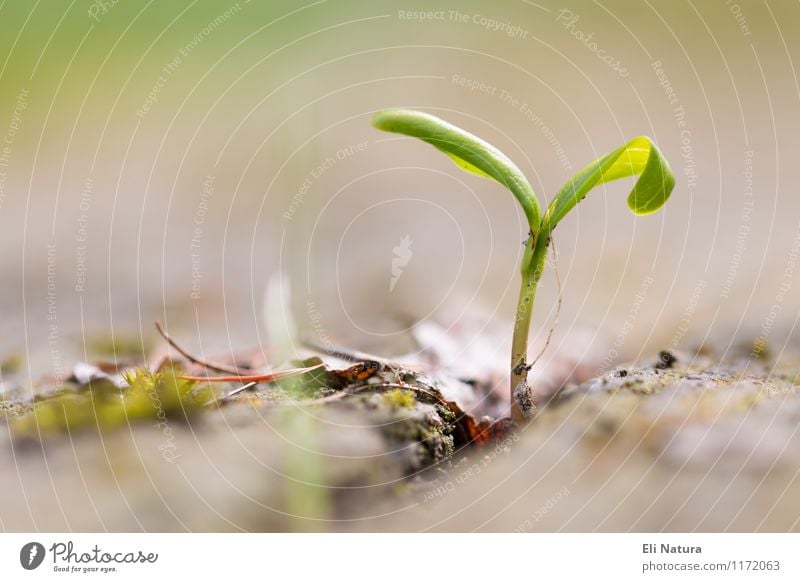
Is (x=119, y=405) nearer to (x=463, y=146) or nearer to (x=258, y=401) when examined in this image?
(x=258, y=401)

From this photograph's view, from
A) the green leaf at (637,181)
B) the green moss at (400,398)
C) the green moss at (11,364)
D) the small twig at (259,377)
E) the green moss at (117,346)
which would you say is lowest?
the green moss at (400,398)

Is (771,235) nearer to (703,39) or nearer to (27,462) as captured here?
(703,39)

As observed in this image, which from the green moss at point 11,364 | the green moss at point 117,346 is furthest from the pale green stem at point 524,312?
the green moss at point 11,364

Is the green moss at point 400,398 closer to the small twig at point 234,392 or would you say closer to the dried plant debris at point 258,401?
the dried plant debris at point 258,401

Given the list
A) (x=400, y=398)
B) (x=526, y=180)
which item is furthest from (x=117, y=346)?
(x=526, y=180)

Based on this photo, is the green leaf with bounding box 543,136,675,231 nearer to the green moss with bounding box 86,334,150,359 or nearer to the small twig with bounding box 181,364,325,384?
the small twig with bounding box 181,364,325,384

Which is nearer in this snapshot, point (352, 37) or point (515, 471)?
point (515, 471)
